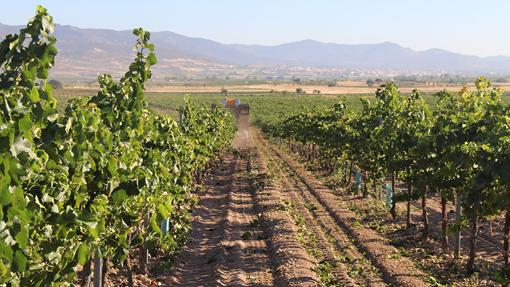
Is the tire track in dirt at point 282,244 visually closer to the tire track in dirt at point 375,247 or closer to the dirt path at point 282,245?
the dirt path at point 282,245

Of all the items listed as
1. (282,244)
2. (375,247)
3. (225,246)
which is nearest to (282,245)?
(282,244)

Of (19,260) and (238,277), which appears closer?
(19,260)

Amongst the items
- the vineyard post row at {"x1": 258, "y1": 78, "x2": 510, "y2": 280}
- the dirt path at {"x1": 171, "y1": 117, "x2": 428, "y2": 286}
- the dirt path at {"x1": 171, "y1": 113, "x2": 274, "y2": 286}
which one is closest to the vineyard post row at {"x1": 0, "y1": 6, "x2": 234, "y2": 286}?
the dirt path at {"x1": 171, "y1": 113, "x2": 274, "y2": 286}

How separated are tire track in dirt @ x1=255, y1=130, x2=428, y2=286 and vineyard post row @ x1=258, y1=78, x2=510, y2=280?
1.43 metres

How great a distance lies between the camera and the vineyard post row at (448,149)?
37.4ft

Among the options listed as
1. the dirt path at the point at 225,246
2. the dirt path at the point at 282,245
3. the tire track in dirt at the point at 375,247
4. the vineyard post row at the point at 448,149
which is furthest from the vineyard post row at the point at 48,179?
the tire track in dirt at the point at 375,247

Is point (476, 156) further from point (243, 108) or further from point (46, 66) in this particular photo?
point (243, 108)

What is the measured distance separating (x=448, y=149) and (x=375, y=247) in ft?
12.4

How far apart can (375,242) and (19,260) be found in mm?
14141

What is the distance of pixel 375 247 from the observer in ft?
56.1

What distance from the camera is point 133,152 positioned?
10039 millimetres

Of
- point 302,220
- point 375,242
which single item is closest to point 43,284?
point 375,242

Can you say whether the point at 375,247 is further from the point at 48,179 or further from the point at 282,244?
the point at 48,179

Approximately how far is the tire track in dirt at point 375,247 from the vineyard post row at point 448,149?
1426mm
